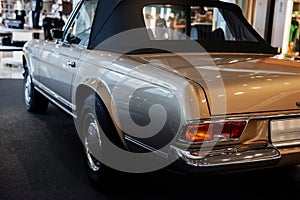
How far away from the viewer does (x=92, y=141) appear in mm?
2643

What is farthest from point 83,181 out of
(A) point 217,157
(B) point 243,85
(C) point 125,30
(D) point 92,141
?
(B) point 243,85

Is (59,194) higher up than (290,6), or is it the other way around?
(290,6)

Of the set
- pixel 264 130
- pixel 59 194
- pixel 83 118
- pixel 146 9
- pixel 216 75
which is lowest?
pixel 59 194

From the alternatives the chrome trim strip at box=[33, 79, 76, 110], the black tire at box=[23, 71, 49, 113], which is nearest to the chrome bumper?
the chrome trim strip at box=[33, 79, 76, 110]

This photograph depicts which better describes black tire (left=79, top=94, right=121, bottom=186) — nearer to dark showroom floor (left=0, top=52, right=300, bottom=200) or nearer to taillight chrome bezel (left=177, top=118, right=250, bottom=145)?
dark showroom floor (left=0, top=52, right=300, bottom=200)

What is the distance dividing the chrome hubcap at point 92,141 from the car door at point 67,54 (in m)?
0.42

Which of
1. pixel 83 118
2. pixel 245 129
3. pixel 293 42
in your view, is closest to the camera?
pixel 245 129

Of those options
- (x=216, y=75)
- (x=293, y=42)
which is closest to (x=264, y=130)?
(x=216, y=75)

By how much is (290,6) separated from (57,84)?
18.0ft

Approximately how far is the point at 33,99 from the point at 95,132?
88.2 inches

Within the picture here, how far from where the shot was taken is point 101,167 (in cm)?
247

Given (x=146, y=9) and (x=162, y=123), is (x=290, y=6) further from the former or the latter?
(x=162, y=123)

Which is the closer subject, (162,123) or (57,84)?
(162,123)

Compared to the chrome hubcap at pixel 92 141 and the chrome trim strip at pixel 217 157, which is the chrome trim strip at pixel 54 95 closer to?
the chrome hubcap at pixel 92 141
